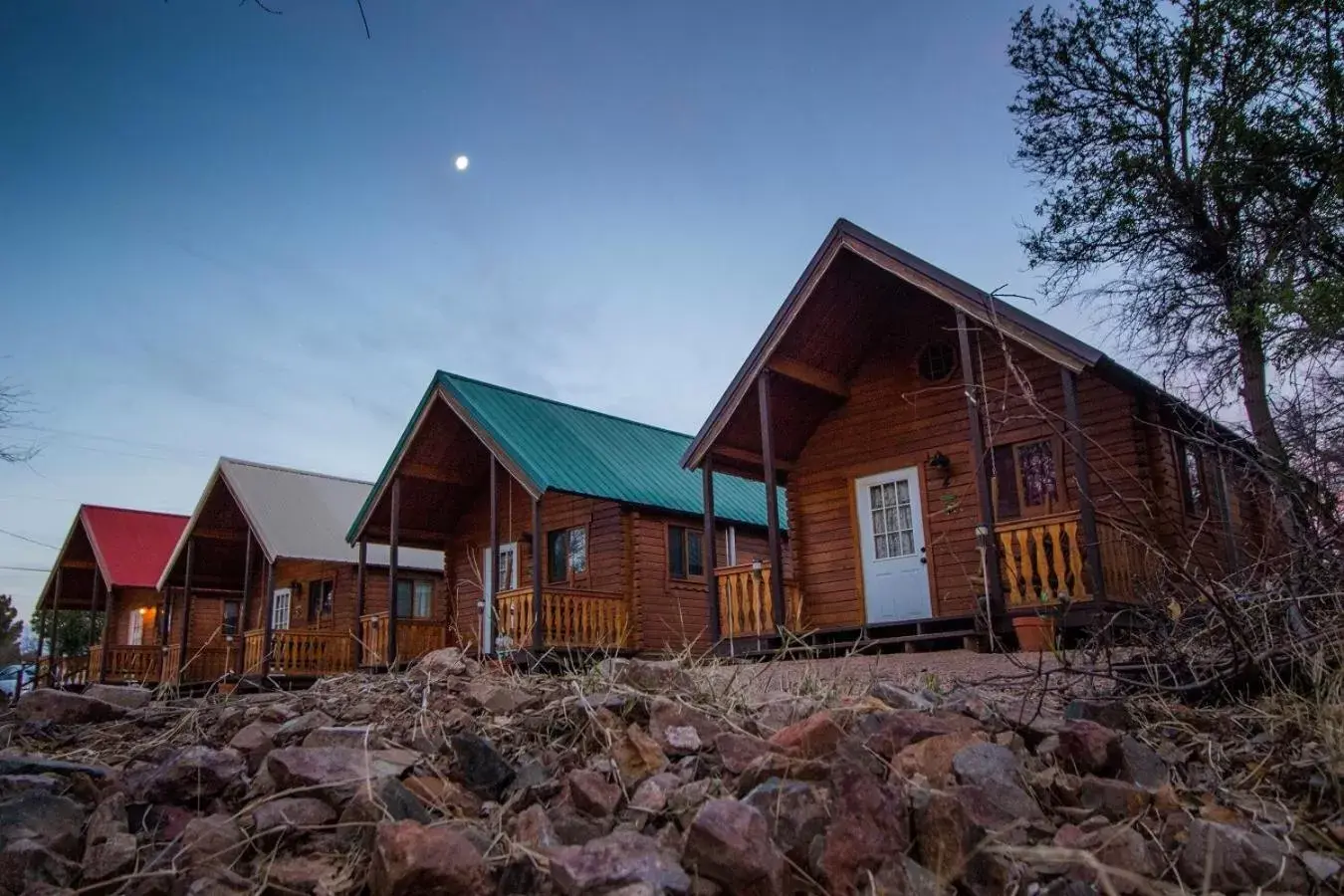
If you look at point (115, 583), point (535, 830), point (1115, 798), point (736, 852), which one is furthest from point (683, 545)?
point (115, 583)

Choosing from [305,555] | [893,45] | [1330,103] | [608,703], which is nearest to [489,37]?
[608,703]

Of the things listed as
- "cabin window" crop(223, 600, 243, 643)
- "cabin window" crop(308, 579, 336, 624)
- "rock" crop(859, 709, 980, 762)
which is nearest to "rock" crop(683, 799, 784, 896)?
"rock" crop(859, 709, 980, 762)

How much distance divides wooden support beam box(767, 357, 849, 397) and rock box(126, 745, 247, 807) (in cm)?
1027

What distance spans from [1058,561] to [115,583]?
93.9 feet

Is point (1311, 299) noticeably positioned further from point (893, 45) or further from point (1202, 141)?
point (893, 45)

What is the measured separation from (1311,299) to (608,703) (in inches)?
407

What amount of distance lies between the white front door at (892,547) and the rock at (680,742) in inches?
412

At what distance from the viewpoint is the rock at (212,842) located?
254 centimetres

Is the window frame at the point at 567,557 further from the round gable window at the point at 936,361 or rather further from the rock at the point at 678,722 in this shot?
the rock at the point at 678,722

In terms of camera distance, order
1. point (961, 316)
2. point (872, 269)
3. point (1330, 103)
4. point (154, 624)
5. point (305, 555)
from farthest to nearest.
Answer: point (154, 624) < point (305, 555) < point (872, 269) < point (1330, 103) < point (961, 316)

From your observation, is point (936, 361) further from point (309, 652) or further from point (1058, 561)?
point (309, 652)

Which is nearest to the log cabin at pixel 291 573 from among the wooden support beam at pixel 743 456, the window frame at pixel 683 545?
the window frame at pixel 683 545

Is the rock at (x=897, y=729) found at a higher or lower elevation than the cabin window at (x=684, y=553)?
lower

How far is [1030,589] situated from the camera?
9875 millimetres
